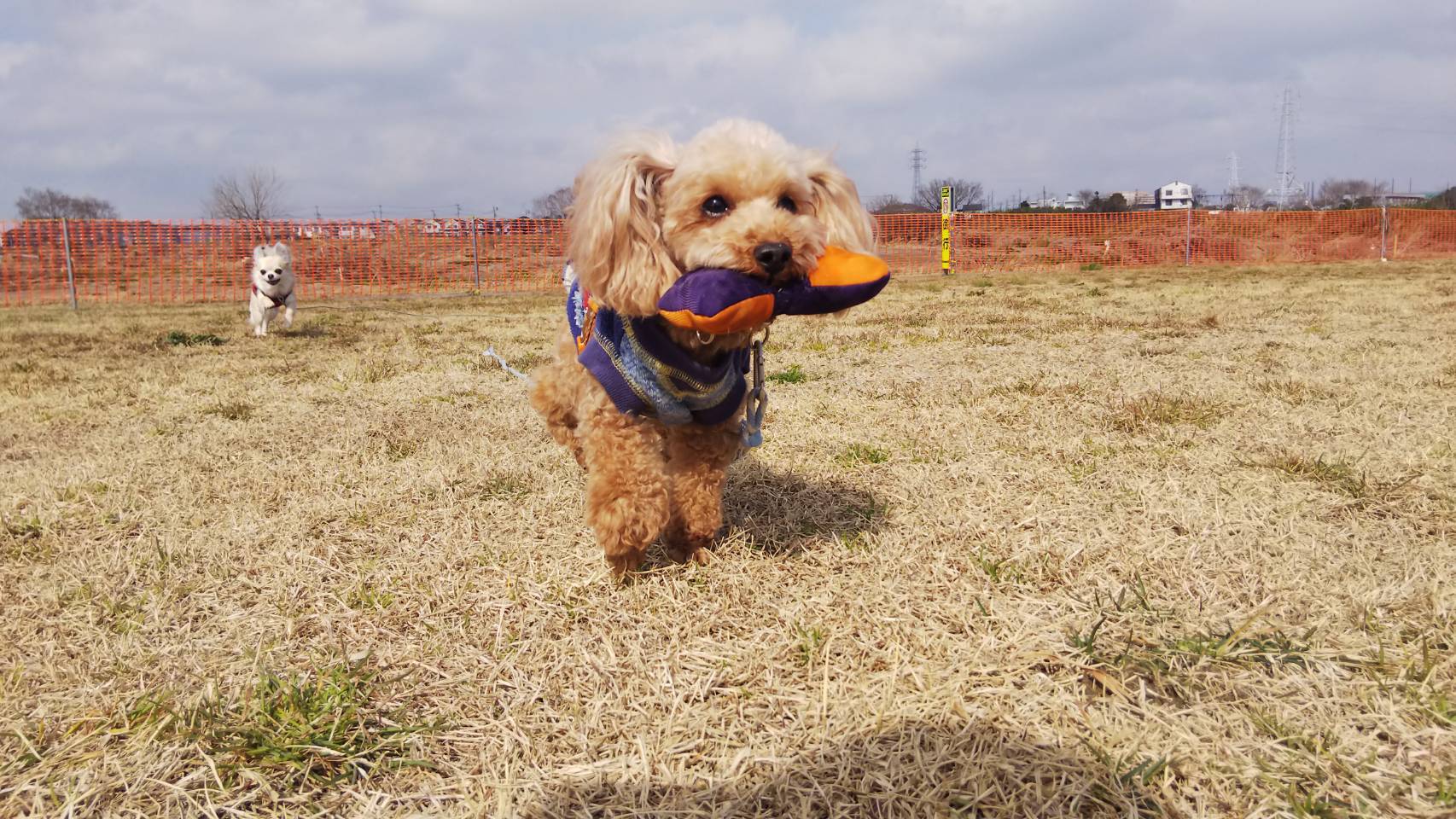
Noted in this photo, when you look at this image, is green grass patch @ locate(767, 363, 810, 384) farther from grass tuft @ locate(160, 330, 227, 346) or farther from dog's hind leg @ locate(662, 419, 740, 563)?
grass tuft @ locate(160, 330, 227, 346)

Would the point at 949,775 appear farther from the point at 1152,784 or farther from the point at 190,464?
the point at 190,464

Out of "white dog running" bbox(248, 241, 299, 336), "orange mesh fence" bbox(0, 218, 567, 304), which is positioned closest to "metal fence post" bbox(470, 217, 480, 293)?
"orange mesh fence" bbox(0, 218, 567, 304)

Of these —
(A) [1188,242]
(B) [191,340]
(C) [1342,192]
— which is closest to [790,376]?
(B) [191,340]

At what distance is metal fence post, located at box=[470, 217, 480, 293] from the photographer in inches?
768

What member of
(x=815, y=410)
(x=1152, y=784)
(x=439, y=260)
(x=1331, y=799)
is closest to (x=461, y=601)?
(x=1152, y=784)

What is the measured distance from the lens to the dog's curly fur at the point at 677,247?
2256 mm

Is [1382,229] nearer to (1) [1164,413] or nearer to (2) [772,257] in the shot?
(1) [1164,413]

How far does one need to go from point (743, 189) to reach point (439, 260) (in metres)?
20.3

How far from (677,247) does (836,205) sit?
0.57 m

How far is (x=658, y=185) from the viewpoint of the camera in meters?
2.43

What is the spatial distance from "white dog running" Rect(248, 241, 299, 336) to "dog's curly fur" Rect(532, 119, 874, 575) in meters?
8.34

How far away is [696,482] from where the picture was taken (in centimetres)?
259

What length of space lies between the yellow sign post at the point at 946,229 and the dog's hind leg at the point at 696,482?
18.7 meters

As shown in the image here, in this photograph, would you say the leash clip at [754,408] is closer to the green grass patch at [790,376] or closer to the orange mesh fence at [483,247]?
the green grass patch at [790,376]
